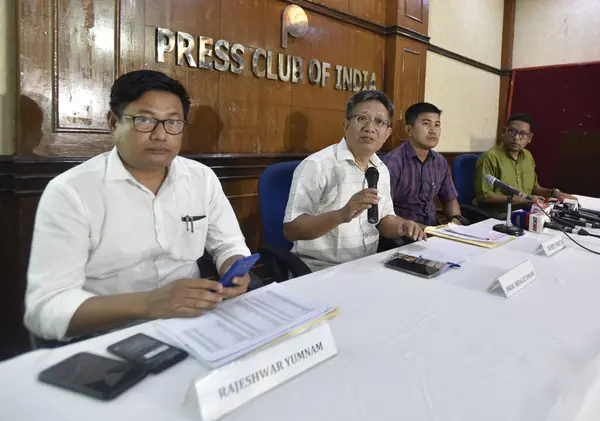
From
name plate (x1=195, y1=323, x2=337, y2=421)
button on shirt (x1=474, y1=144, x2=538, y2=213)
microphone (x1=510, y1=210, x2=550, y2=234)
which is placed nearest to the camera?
name plate (x1=195, y1=323, x2=337, y2=421)

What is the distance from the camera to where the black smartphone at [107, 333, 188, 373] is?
786mm

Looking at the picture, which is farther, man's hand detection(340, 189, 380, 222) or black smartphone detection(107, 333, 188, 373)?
man's hand detection(340, 189, 380, 222)

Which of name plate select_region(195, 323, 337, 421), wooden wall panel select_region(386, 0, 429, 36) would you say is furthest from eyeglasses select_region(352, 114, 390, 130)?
wooden wall panel select_region(386, 0, 429, 36)

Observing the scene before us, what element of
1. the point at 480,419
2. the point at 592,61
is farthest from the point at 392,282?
the point at 592,61

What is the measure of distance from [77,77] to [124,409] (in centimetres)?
177

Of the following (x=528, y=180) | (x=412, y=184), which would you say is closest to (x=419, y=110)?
(x=412, y=184)

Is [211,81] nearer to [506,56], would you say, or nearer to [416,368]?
[416,368]

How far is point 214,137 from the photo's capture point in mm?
2621

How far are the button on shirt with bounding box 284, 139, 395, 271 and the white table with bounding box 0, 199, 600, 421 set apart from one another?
64 cm

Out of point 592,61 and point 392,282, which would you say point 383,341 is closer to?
point 392,282

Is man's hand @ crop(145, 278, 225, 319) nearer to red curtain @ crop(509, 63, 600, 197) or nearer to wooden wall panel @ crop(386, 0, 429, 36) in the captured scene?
wooden wall panel @ crop(386, 0, 429, 36)

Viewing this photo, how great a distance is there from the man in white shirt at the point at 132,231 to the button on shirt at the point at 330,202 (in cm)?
47

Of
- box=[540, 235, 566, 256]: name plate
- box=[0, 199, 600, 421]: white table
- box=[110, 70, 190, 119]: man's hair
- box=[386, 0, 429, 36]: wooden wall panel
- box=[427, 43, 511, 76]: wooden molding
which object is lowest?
box=[0, 199, 600, 421]: white table

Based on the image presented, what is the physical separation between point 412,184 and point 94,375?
224 cm
